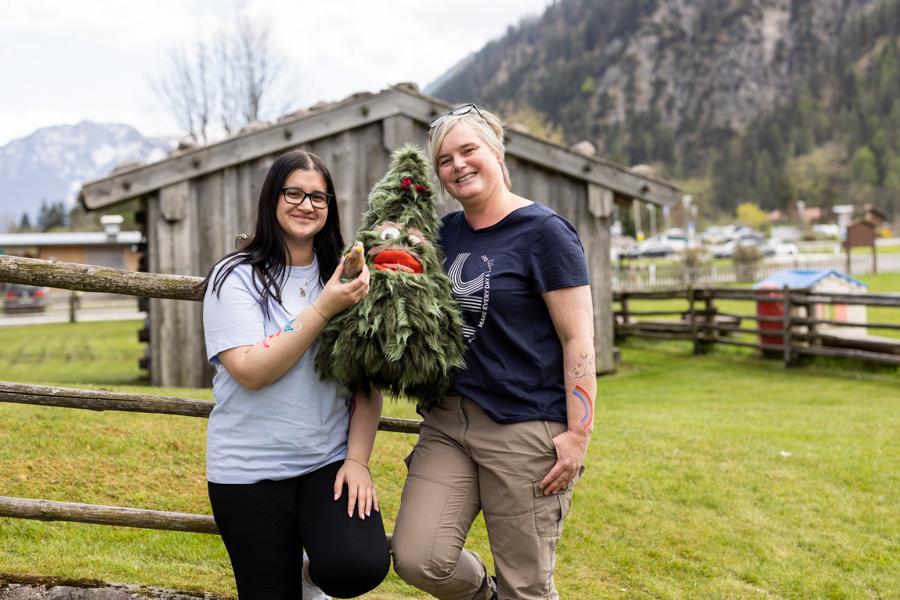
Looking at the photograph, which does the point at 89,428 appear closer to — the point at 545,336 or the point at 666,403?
the point at 545,336

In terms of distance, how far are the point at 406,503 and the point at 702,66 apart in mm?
186837

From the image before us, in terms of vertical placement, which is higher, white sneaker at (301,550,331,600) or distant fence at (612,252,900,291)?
distant fence at (612,252,900,291)

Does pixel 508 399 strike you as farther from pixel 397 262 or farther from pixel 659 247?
pixel 659 247

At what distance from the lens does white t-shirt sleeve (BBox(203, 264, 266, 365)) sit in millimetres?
2502

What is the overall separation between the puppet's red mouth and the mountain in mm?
120356

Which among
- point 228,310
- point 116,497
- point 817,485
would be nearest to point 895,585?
point 817,485

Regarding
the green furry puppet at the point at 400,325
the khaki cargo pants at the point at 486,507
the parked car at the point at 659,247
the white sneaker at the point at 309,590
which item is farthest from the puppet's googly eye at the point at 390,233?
the parked car at the point at 659,247

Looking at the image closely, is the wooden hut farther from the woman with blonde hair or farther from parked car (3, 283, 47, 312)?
parked car (3, 283, 47, 312)

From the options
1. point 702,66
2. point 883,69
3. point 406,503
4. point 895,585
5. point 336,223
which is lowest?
point 895,585

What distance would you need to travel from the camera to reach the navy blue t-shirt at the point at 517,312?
8.46 ft

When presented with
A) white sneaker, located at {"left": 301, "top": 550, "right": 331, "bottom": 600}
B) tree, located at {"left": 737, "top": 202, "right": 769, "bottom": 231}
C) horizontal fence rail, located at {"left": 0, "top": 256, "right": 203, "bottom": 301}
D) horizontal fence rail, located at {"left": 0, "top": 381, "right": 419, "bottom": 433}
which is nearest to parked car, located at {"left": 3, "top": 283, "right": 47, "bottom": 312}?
horizontal fence rail, located at {"left": 0, "top": 381, "right": 419, "bottom": 433}

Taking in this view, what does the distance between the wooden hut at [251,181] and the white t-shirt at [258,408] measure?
6.45m

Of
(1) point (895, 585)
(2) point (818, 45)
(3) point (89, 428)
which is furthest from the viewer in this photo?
(2) point (818, 45)

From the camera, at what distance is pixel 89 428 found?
5.34 metres
